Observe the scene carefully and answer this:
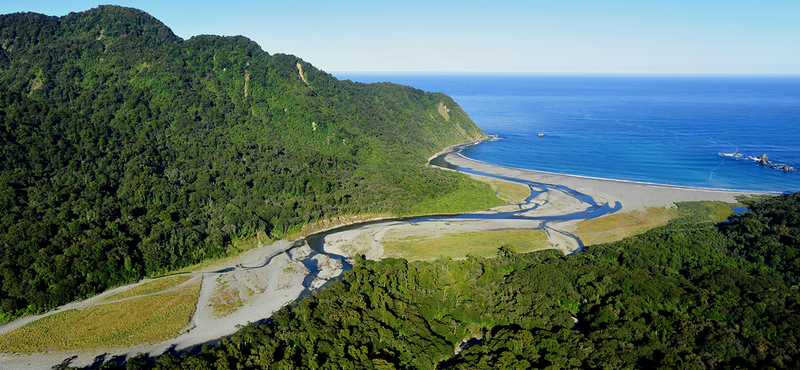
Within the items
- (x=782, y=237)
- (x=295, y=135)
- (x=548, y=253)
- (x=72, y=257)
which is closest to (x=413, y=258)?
(x=548, y=253)

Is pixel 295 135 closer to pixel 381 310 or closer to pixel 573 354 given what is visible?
pixel 381 310

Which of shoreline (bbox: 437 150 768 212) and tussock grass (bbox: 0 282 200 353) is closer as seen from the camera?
tussock grass (bbox: 0 282 200 353)

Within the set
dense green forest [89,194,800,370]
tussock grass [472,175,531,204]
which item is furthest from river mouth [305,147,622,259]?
dense green forest [89,194,800,370]

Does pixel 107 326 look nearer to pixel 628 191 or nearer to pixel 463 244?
pixel 463 244

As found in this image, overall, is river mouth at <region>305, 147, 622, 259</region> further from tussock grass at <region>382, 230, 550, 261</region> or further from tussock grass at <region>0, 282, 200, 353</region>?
tussock grass at <region>0, 282, 200, 353</region>

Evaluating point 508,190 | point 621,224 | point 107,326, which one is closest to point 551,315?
point 621,224

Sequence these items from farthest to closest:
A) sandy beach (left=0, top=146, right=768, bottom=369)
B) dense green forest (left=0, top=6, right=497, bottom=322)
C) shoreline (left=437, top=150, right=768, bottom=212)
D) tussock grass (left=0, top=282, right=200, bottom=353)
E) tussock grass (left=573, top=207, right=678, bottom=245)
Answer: shoreline (left=437, top=150, right=768, bottom=212) < tussock grass (left=573, top=207, right=678, bottom=245) < dense green forest (left=0, top=6, right=497, bottom=322) < sandy beach (left=0, top=146, right=768, bottom=369) < tussock grass (left=0, top=282, right=200, bottom=353)

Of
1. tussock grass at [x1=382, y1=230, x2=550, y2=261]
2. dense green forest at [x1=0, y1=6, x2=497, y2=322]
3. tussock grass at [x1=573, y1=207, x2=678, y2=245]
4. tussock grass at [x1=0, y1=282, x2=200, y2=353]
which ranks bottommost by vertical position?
tussock grass at [x1=573, y1=207, x2=678, y2=245]
